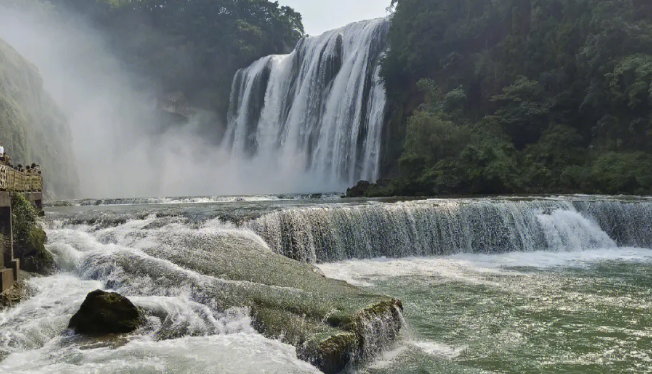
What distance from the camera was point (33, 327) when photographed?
735cm

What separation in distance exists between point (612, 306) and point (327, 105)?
2778 centimetres

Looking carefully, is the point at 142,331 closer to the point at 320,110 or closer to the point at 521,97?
the point at 521,97

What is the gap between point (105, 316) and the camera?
7223mm

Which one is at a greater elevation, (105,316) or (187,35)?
(187,35)

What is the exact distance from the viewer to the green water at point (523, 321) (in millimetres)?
6254

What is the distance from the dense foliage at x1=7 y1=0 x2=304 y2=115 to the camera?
53.1 metres

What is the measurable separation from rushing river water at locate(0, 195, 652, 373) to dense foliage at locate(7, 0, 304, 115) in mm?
40738

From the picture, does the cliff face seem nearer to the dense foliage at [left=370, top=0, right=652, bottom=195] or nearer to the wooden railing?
the wooden railing

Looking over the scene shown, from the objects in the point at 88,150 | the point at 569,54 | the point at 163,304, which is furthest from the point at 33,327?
the point at 88,150

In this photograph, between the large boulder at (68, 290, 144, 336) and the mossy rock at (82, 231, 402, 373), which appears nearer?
the mossy rock at (82, 231, 402, 373)

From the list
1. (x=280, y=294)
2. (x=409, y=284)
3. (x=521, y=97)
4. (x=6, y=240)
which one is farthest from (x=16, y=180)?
(x=521, y=97)

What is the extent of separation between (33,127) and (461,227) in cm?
2749

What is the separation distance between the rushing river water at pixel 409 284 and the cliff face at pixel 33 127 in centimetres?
1441

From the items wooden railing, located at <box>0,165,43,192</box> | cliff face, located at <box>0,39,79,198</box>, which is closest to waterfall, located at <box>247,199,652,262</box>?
wooden railing, located at <box>0,165,43,192</box>
